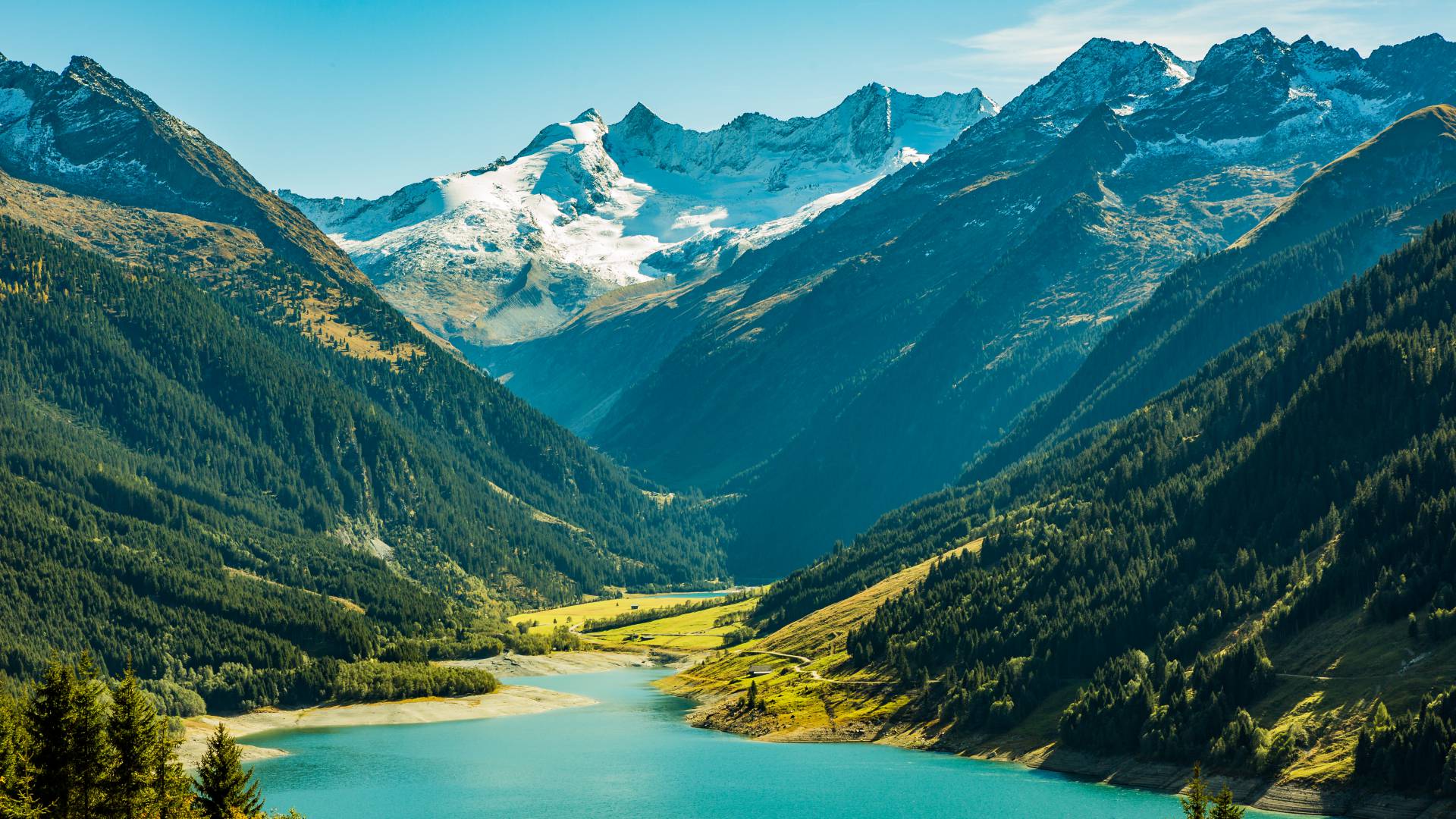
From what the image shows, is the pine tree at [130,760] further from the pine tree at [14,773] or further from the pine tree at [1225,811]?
the pine tree at [1225,811]

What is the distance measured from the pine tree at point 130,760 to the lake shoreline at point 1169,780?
343ft

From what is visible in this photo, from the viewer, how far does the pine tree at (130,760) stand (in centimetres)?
8288

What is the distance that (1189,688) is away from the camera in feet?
545

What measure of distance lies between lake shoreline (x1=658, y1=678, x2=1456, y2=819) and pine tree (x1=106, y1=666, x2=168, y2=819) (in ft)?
343

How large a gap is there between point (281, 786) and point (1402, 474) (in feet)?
498

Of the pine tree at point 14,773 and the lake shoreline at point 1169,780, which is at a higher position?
the pine tree at point 14,773

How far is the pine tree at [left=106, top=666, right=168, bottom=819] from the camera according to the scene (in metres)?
82.9

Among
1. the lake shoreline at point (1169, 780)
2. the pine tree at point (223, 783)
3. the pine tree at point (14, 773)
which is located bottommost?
the lake shoreline at point (1169, 780)

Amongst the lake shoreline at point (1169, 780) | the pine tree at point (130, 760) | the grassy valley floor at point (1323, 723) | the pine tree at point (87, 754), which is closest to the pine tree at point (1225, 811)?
the lake shoreline at point (1169, 780)

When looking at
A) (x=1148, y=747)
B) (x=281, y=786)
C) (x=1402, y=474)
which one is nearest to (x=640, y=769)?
(x=281, y=786)

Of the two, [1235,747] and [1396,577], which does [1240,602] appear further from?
[1235,747]

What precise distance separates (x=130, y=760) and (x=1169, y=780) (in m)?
113

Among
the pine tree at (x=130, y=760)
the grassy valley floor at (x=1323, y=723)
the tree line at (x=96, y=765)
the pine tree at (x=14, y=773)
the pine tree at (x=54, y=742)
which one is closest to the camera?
the pine tree at (x=14, y=773)

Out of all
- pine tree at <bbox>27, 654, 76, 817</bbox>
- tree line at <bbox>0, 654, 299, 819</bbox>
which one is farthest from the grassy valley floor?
pine tree at <bbox>27, 654, 76, 817</bbox>
